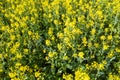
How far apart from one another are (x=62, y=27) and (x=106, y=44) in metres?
1.01

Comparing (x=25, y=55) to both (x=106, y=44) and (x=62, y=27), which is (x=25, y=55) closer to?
(x=62, y=27)

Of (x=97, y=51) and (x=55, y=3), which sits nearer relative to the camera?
(x=97, y=51)

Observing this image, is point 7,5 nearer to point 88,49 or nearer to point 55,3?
point 55,3

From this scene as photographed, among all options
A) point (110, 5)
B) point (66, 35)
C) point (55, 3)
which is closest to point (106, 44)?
point (66, 35)

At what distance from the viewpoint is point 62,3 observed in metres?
6.19

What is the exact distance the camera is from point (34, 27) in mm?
5453

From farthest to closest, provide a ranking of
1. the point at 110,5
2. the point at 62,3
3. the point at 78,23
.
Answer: the point at 62,3 → the point at 110,5 → the point at 78,23

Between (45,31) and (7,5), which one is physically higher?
(7,5)

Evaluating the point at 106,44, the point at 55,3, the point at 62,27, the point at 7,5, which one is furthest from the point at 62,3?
the point at 106,44

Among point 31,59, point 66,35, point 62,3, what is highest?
point 62,3

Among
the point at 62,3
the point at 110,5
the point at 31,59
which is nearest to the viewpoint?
the point at 31,59

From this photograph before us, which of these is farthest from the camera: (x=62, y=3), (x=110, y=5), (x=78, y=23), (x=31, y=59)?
(x=62, y=3)

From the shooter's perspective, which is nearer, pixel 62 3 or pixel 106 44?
pixel 106 44

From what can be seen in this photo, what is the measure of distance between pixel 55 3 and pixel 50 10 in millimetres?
197
